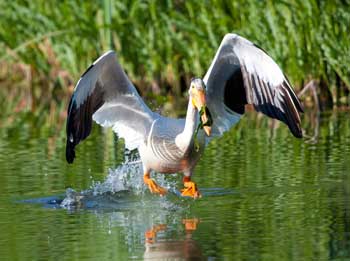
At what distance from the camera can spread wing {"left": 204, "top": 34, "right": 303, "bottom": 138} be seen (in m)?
10.1

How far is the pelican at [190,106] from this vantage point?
33.1 ft

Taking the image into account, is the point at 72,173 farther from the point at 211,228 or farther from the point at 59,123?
the point at 59,123

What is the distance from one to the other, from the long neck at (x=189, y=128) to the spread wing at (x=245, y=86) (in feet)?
1.38

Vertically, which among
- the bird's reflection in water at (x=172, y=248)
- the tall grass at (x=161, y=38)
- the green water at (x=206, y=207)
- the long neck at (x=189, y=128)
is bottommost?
the bird's reflection in water at (x=172, y=248)

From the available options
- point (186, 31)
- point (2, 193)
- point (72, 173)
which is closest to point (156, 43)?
point (186, 31)

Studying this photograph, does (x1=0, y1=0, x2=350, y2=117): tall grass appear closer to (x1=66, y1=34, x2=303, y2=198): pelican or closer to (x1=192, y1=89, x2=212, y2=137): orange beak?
(x1=66, y1=34, x2=303, y2=198): pelican

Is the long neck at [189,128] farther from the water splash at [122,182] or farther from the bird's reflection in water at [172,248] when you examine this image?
the bird's reflection in water at [172,248]

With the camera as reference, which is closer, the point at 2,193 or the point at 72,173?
the point at 2,193

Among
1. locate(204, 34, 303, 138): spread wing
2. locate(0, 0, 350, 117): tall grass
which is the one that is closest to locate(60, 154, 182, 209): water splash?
locate(204, 34, 303, 138): spread wing

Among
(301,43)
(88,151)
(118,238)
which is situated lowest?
(118,238)

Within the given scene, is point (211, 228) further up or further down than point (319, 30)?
further down

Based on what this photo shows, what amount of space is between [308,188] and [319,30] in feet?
18.2

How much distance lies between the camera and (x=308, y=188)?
1002cm

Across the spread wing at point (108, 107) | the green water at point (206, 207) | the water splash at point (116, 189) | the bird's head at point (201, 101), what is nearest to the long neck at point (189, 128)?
the bird's head at point (201, 101)
